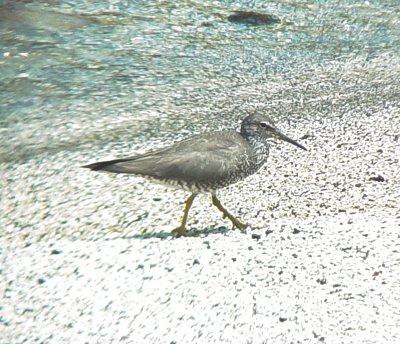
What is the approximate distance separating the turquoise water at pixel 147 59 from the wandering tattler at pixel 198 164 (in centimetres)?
149

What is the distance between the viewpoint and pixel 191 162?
16.7 feet

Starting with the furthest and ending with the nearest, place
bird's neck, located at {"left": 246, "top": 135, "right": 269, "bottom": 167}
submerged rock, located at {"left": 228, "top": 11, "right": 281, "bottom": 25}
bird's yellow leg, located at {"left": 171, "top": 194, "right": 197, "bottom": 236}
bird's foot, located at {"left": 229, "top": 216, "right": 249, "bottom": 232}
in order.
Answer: submerged rock, located at {"left": 228, "top": 11, "right": 281, "bottom": 25}
bird's neck, located at {"left": 246, "top": 135, "right": 269, "bottom": 167}
bird's foot, located at {"left": 229, "top": 216, "right": 249, "bottom": 232}
bird's yellow leg, located at {"left": 171, "top": 194, "right": 197, "bottom": 236}

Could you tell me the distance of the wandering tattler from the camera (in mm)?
5031

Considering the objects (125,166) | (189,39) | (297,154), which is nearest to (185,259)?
(125,166)

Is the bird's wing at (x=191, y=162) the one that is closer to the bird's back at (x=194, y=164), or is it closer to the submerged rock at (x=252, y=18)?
the bird's back at (x=194, y=164)

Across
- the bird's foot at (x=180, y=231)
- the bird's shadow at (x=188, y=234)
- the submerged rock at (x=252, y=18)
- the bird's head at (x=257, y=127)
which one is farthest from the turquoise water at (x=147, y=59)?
the bird's foot at (x=180, y=231)

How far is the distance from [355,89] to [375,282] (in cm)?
353

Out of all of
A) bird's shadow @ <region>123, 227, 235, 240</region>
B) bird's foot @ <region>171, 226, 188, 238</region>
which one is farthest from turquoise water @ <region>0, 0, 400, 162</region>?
bird's foot @ <region>171, 226, 188, 238</region>

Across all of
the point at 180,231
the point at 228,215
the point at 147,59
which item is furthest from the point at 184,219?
the point at 147,59

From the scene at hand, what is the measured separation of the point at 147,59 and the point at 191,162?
3.72 meters

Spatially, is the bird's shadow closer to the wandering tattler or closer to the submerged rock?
the wandering tattler

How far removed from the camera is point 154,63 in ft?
27.8

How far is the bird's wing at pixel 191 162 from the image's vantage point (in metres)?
5.03

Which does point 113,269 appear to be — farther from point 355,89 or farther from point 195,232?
point 355,89
